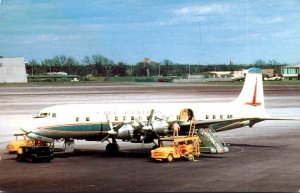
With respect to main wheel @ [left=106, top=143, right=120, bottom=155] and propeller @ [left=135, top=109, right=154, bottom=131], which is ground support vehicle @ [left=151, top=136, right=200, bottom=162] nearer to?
propeller @ [left=135, top=109, right=154, bottom=131]

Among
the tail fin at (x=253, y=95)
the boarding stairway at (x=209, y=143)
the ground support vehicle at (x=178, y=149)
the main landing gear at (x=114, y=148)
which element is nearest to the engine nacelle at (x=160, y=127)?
the ground support vehicle at (x=178, y=149)

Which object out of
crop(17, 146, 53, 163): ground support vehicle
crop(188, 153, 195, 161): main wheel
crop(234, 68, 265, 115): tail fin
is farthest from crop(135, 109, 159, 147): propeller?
crop(234, 68, 265, 115): tail fin

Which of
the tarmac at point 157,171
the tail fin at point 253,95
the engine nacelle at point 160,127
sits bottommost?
the tarmac at point 157,171

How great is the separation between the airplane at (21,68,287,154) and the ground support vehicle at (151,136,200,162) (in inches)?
54.3

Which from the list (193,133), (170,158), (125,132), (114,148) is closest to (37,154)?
(125,132)

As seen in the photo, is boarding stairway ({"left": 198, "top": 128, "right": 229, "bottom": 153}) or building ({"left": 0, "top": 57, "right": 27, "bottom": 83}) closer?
boarding stairway ({"left": 198, "top": 128, "right": 229, "bottom": 153})

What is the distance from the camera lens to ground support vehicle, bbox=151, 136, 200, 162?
33.1m

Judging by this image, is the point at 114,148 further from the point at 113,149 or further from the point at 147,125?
the point at 147,125

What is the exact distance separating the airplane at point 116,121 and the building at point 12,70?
124 m

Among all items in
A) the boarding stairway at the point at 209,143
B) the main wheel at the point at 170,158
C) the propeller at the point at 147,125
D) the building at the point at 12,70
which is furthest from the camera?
the building at the point at 12,70

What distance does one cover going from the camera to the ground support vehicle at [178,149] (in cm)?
3314

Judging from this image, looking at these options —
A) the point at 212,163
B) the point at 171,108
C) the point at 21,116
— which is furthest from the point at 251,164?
the point at 21,116

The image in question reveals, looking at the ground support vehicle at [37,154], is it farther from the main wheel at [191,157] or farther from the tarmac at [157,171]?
the main wheel at [191,157]

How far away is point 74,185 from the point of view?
2512cm
